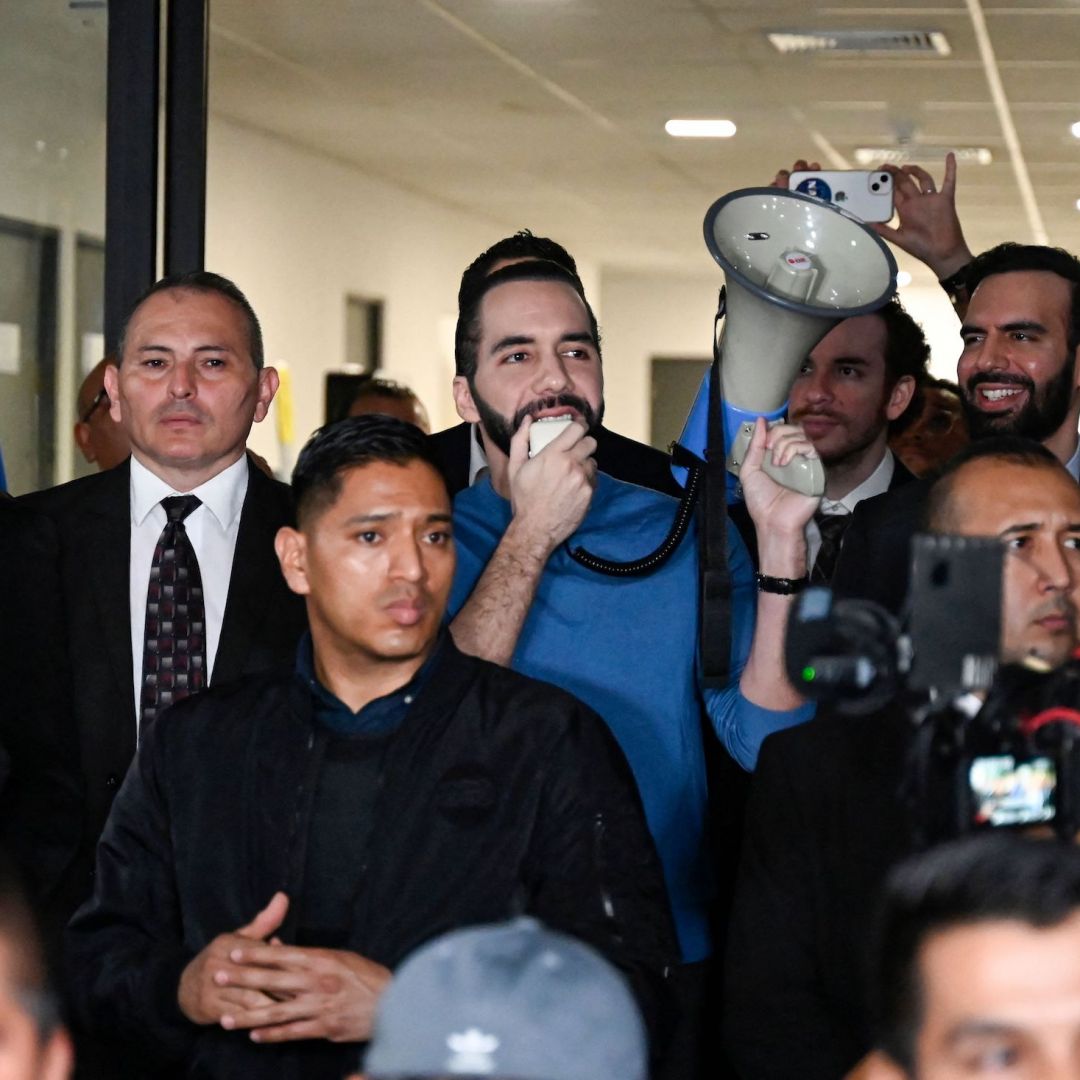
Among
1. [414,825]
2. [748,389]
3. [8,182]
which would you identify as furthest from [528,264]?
[8,182]

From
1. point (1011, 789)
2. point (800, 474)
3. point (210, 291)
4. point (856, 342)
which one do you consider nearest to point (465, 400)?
point (210, 291)

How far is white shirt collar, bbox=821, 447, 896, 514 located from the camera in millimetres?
3486

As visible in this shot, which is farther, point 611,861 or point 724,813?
point 724,813

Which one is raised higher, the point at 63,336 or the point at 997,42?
the point at 997,42

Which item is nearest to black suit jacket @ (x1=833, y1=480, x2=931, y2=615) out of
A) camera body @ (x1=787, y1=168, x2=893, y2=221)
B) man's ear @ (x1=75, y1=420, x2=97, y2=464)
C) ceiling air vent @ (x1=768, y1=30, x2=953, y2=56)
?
camera body @ (x1=787, y1=168, x2=893, y2=221)

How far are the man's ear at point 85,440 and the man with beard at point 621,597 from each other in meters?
1.67

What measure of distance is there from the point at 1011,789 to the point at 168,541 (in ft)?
5.10

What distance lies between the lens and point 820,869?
1.97 metres

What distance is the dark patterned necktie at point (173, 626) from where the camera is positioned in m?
2.55

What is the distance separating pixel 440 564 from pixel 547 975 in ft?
3.39

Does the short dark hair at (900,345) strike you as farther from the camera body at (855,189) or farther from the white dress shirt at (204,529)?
the white dress shirt at (204,529)

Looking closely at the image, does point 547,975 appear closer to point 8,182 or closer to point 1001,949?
point 1001,949

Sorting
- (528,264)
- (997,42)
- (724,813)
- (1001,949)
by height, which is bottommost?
(724,813)

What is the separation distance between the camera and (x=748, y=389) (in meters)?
2.51
